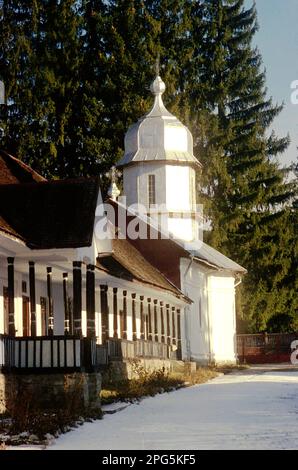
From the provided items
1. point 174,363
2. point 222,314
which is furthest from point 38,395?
point 222,314

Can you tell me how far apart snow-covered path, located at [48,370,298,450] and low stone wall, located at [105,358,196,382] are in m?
1.71

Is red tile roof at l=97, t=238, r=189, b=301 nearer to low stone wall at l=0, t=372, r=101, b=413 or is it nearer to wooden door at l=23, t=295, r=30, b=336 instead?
wooden door at l=23, t=295, r=30, b=336

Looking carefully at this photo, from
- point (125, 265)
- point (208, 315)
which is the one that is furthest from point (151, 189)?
point (125, 265)

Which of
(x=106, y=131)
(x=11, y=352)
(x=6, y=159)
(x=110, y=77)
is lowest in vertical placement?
(x=11, y=352)

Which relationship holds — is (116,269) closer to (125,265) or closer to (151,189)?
(125,265)

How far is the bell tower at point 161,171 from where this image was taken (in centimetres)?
4228

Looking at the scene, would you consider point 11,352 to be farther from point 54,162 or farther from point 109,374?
point 54,162

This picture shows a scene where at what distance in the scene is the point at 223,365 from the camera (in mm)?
43281

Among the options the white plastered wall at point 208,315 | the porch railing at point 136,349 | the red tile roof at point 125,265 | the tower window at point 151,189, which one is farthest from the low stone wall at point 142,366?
the tower window at point 151,189

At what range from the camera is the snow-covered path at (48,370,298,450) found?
1343cm

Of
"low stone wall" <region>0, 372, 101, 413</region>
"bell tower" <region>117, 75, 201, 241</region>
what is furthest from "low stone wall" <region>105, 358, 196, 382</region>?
"bell tower" <region>117, 75, 201, 241</region>

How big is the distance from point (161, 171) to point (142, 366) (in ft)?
51.8

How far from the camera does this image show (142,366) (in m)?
28.3

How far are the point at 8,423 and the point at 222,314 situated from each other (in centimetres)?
3033
